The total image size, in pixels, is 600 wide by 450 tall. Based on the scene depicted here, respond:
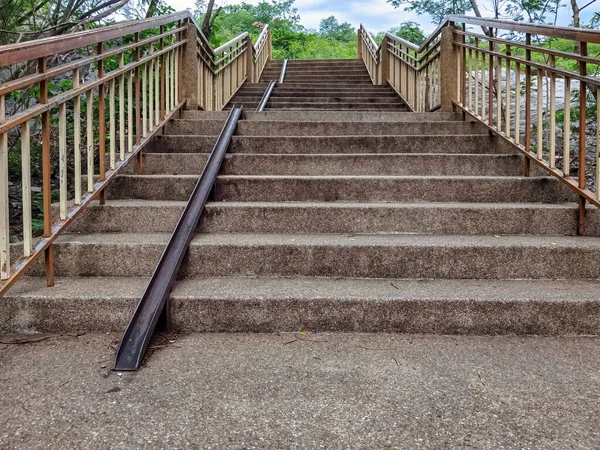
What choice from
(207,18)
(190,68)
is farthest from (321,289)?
(207,18)

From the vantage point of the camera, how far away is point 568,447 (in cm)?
126

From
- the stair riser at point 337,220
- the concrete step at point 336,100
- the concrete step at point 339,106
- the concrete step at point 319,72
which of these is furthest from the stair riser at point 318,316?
the concrete step at point 319,72

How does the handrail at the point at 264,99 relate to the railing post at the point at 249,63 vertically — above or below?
below

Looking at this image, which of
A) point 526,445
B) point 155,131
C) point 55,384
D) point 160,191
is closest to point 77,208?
point 160,191

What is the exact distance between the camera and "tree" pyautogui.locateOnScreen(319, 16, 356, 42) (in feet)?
111

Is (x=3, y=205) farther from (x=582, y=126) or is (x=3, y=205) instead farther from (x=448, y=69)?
(x=448, y=69)

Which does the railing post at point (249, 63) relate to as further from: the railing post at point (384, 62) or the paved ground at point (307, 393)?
the paved ground at point (307, 393)

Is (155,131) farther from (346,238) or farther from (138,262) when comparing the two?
(346,238)

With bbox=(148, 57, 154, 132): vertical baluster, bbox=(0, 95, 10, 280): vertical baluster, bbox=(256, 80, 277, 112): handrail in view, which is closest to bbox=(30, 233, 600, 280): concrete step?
bbox=(0, 95, 10, 280): vertical baluster

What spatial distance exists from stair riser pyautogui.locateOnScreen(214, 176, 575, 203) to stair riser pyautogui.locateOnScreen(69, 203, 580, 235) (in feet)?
0.94

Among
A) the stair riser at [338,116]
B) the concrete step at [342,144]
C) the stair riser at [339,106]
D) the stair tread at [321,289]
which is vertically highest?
the stair riser at [339,106]

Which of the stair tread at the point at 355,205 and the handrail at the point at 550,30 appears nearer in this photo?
the handrail at the point at 550,30

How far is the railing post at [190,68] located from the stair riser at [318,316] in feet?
9.61

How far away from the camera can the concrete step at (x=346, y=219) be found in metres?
2.67
